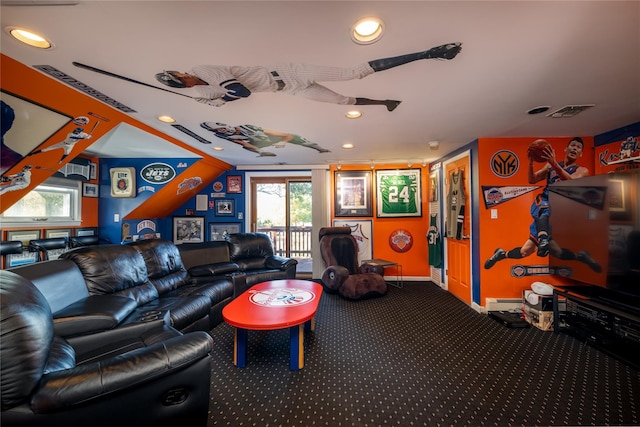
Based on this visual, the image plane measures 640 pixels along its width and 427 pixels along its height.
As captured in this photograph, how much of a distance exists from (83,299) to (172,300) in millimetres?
690

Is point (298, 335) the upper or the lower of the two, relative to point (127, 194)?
lower

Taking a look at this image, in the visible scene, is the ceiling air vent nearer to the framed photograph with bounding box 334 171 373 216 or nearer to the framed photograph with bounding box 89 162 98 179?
the framed photograph with bounding box 334 171 373 216

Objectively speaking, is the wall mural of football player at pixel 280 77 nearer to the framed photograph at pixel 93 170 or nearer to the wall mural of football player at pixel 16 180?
the wall mural of football player at pixel 16 180

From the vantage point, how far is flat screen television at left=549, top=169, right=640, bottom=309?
2121mm

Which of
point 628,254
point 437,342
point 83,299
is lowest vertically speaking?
point 437,342

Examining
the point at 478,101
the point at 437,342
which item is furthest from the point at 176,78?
the point at 437,342

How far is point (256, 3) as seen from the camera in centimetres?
115

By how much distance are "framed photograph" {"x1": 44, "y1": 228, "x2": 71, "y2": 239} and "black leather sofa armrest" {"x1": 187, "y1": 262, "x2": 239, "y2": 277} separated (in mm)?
2192

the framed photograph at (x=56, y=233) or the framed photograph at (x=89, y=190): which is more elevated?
the framed photograph at (x=89, y=190)

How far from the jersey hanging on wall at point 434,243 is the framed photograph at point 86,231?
5920mm

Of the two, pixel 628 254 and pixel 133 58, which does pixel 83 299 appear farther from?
pixel 628 254

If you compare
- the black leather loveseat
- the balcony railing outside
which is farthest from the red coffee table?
the balcony railing outside

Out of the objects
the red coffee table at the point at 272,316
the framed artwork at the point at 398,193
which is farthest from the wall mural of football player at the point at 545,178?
the red coffee table at the point at 272,316

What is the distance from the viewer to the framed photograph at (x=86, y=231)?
4070 millimetres
